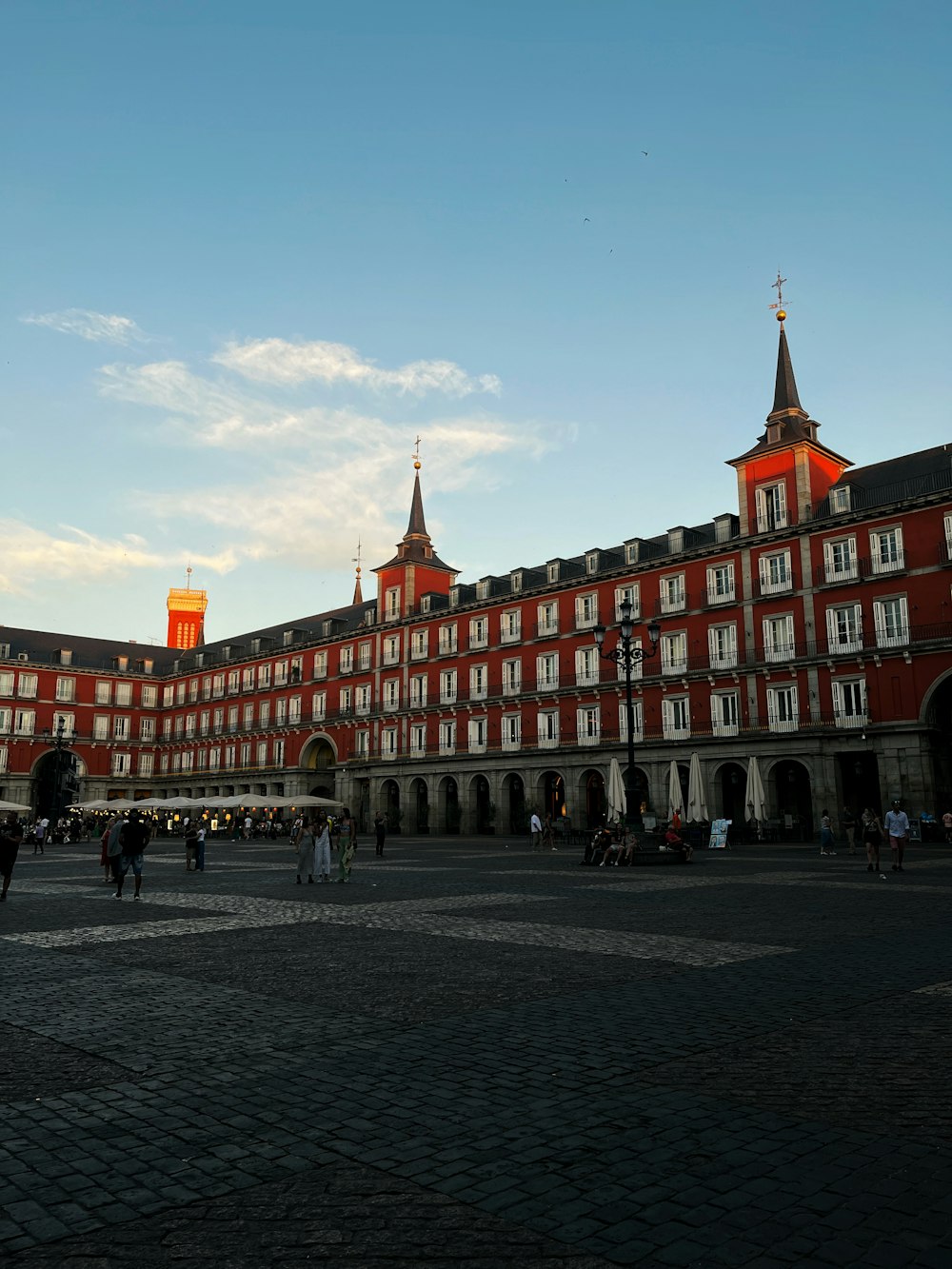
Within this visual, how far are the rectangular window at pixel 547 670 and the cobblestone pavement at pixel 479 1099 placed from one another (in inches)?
1463

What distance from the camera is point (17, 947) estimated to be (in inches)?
405

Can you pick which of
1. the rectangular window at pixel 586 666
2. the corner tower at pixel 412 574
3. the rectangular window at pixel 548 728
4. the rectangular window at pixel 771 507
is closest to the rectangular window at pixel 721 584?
the rectangular window at pixel 771 507

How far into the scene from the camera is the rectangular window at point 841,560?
37.2 meters

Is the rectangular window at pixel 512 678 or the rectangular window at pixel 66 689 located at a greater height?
the rectangular window at pixel 66 689

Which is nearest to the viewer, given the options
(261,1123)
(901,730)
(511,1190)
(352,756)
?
(511,1190)

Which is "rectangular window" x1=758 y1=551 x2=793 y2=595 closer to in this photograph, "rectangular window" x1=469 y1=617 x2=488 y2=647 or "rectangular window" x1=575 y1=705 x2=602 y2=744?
"rectangular window" x1=575 y1=705 x2=602 y2=744

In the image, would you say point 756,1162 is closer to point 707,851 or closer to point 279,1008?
point 279,1008

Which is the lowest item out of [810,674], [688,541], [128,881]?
[128,881]

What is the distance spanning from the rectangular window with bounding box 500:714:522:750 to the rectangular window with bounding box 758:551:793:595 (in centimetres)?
1539

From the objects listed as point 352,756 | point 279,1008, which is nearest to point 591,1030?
point 279,1008

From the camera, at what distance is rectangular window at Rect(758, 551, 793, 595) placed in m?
39.3

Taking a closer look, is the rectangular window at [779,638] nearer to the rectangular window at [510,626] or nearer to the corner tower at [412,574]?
the rectangular window at [510,626]

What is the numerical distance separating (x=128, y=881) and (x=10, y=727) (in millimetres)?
59493

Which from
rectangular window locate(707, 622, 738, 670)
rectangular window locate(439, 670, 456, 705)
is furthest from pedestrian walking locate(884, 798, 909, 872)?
rectangular window locate(439, 670, 456, 705)
